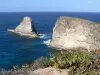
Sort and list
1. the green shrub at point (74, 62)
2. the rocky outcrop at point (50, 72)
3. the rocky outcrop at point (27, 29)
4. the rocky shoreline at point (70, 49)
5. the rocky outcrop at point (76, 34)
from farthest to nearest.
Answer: the rocky outcrop at point (27, 29)
the rocky outcrop at point (76, 34)
the green shrub at point (74, 62)
the rocky shoreline at point (70, 49)
the rocky outcrop at point (50, 72)

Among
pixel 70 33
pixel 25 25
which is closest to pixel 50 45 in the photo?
pixel 70 33

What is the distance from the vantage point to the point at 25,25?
5379 inches

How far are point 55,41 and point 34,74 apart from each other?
82.6 meters

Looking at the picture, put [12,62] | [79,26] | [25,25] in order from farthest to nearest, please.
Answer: [25,25] < [79,26] < [12,62]

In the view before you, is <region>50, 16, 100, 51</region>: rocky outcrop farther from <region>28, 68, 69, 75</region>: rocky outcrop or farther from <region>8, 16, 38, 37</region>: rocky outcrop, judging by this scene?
<region>28, 68, 69, 75</region>: rocky outcrop

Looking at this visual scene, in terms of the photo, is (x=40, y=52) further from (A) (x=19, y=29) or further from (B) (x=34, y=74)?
(B) (x=34, y=74)

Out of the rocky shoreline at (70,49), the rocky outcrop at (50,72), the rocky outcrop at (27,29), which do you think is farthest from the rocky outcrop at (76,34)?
the rocky outcrop at (50,72)

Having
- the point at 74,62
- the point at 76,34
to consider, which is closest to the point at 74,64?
the point at 74,62

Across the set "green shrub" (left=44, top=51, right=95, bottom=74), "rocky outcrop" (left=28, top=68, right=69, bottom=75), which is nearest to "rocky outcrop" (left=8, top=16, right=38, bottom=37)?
"green shrub" (left=44, top=51, right=95, bottom=74)

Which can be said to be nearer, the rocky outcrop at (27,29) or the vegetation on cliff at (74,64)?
the vegetation on cliff at (74,64)

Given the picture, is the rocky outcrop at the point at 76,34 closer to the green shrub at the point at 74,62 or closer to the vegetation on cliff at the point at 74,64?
the vegetation on cliff at the point at 74,64

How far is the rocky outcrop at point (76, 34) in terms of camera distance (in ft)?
291

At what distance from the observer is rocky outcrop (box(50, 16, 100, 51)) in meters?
88.7

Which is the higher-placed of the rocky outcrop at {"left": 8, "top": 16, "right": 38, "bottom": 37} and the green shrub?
the green shrub
